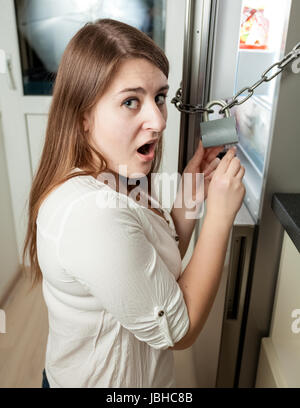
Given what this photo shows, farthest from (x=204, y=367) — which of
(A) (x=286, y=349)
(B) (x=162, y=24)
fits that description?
(B) (x=162, y=24)

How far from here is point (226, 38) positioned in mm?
941

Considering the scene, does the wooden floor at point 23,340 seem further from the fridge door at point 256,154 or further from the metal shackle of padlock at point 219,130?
the metal shackle of padlock at point 219,130

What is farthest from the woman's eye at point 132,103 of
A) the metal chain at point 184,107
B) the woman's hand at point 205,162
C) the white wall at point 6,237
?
the white wall at point 6,237

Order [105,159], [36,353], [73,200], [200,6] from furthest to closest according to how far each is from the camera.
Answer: [36,353]
[200,6]
[105,159]
[73,200]

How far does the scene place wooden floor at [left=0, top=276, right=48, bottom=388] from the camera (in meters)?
1.55

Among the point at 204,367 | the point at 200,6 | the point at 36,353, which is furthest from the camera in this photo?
the point at 36,353

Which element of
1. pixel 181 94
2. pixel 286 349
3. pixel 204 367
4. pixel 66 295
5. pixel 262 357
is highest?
pixel 181 94

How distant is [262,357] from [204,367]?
1.19 feet

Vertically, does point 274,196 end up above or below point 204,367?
above

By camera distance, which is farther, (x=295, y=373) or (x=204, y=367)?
(x=204, y=367)

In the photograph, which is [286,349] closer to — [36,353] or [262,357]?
[262,357]

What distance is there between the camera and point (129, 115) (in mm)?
680

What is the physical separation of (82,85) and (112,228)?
263 millimetres

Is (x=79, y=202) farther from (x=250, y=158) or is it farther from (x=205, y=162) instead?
(x=250, y=158)
